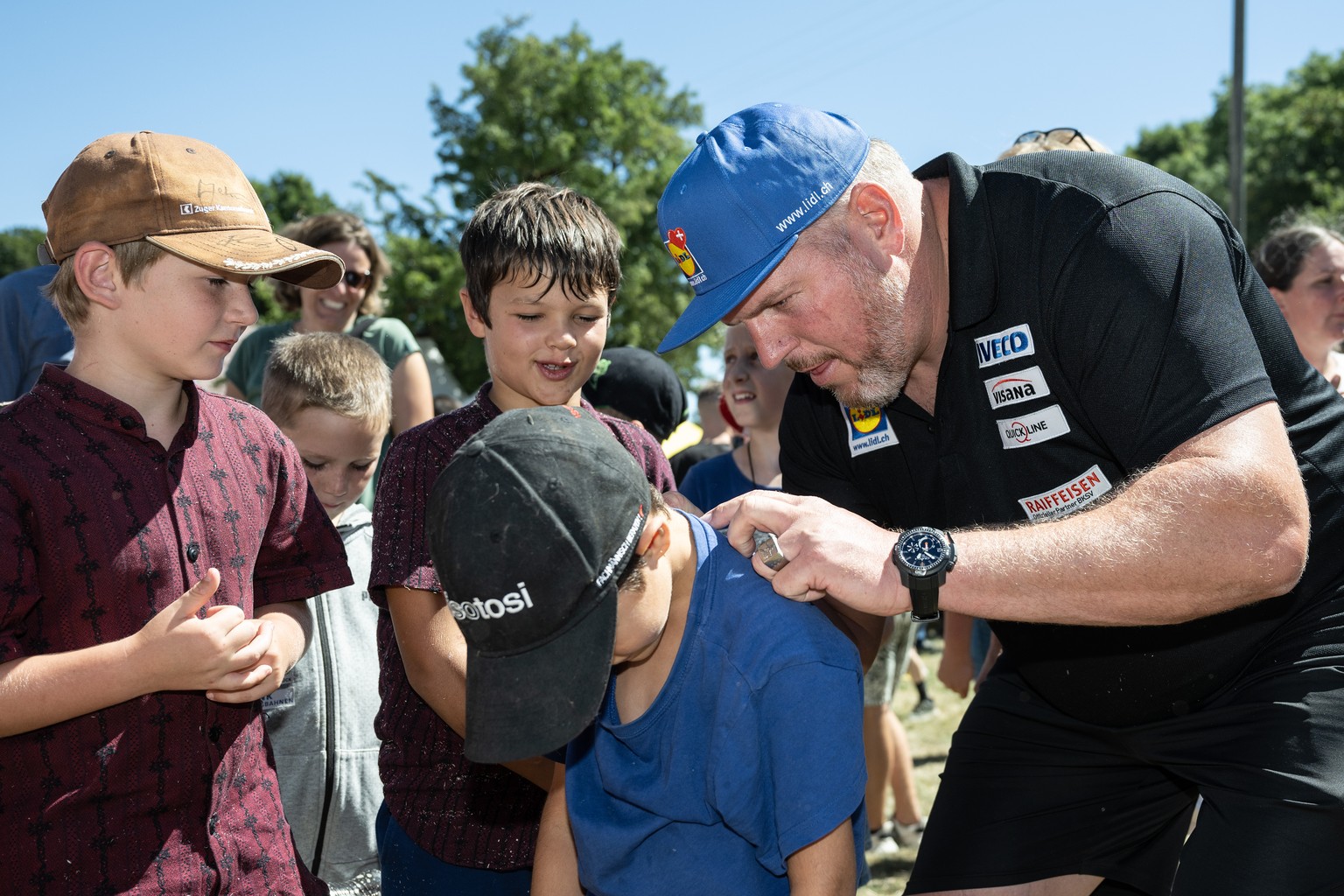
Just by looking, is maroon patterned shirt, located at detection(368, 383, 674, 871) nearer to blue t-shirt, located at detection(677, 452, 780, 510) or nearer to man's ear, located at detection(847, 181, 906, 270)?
man's ear, located at detection(847, 181, 906, 270)

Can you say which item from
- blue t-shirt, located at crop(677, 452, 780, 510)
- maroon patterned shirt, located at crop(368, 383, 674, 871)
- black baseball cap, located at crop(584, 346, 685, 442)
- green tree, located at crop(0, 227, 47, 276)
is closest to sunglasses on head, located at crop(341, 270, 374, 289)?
black baseball cap, located at crop(584, 346, 685, 442)

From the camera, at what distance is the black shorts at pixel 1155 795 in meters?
2.07

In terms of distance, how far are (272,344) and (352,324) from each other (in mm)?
414

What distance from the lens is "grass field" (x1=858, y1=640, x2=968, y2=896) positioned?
4.94 metres

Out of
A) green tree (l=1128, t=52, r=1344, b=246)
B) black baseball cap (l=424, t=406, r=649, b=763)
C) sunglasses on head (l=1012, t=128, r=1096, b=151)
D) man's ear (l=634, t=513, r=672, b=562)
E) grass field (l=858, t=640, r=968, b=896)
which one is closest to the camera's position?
black baseball cap (l=424, t=406, r=649, b=763)

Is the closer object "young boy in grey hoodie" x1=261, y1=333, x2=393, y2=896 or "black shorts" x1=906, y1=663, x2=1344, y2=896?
"black shorts" x1=906, y1=663, x2=1344, y2=896

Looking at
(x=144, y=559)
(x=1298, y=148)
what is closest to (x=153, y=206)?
(x=144, y=559)

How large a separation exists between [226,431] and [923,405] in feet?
4.93

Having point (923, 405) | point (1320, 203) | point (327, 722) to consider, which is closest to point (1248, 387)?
point (923, 405)

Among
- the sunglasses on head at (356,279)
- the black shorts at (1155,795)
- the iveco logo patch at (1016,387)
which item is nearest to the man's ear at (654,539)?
the iveco logo patch at (1016,387)

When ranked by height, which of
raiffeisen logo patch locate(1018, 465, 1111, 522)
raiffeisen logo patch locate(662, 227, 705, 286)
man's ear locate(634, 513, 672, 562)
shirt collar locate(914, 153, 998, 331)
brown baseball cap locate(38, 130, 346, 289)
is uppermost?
brown baseball cap locate(38, 130, 346, 289)

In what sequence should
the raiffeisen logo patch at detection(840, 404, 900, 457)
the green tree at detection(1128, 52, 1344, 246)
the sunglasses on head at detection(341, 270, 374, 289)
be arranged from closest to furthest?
the raiffeisen logo patch at detection(840, 404, 900, 457)
the sunglasses on head at detection(341, 270, 374, 289)
the green tree at detection(1128, 52, 1344, 246)

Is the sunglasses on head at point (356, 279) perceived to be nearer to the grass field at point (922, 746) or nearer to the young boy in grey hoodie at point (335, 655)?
the young boy in grey hoodie at point (335, 655)

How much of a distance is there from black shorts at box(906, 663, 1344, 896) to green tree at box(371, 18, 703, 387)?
25.7 m
